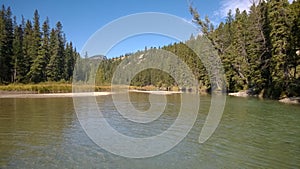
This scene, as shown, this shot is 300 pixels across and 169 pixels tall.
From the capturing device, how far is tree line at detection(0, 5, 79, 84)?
62156 mm

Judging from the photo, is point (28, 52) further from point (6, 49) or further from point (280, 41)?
point (280, 41)

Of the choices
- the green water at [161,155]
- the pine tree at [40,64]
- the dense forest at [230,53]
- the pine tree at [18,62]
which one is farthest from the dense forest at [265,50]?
the pine tree at [18,62]

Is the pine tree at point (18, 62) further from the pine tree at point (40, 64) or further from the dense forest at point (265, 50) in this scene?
the dense forest at point (265, 50)

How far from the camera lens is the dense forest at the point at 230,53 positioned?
1470 inches

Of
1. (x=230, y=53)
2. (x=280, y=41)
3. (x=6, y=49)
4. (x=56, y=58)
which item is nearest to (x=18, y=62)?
(x=6, y=49)

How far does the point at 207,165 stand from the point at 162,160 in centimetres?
153

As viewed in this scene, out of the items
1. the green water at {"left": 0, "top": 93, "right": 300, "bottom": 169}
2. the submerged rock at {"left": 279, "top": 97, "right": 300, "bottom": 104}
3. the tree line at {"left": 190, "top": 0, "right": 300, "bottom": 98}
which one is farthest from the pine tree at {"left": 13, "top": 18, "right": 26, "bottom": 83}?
the submerged rock at {"left": 279, "top": 97, "right": 300, "bottom": 104}

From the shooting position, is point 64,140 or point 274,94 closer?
point 64,140

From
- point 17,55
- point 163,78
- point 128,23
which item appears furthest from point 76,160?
point 163,78

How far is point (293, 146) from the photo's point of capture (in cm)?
1104

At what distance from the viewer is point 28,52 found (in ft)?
218

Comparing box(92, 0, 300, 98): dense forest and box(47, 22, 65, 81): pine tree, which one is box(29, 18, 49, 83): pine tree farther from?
box(92, 0, 300, 98): dense forest

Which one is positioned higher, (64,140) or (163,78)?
(163,78)

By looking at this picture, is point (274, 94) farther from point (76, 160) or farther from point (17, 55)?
point (17, 55)
